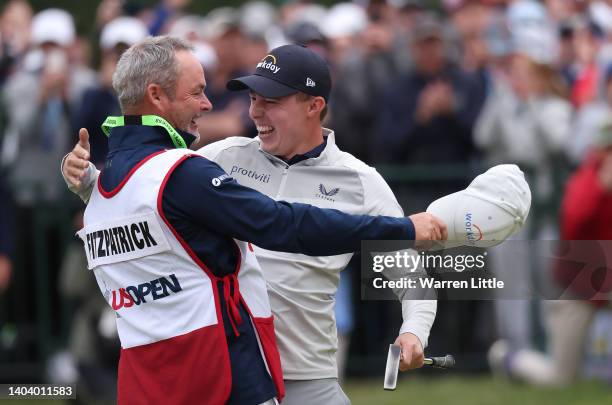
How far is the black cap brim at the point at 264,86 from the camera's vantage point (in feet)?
19.3

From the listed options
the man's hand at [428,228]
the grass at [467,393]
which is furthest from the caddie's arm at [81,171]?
the grass at [467,393]

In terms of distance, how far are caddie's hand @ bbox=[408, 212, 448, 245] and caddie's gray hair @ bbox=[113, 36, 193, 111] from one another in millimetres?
1099

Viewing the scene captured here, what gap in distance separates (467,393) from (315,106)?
5.00 meters

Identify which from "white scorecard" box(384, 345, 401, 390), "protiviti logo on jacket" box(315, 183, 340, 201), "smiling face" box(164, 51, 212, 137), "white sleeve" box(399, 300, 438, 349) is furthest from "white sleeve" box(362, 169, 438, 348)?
"smiling face" box(164, 51, 212, 137)

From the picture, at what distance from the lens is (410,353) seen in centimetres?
553

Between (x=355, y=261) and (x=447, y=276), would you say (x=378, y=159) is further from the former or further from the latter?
(x=447, y=276)

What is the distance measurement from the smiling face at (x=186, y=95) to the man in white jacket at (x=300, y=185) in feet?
1.51

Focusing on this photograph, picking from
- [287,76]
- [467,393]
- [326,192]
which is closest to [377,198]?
[326,192]

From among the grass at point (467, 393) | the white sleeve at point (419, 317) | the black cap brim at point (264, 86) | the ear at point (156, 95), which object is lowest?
the grass at point (467, 393)

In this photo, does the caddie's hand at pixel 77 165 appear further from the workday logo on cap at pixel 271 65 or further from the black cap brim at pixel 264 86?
the workday logo on cap at pixel 271 65

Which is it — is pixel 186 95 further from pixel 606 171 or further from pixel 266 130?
pixel 606 171

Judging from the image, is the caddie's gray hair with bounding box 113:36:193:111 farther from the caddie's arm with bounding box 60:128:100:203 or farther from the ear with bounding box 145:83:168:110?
the caddie's arm with bounding box 60:128:100:203

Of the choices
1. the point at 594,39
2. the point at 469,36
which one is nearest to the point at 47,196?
the point at 469,36

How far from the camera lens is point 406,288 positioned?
5922mm
